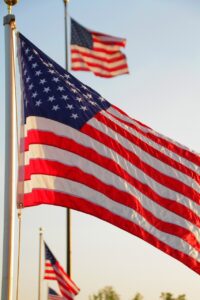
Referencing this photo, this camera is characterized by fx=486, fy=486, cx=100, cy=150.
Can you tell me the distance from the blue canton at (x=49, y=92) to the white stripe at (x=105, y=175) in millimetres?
554

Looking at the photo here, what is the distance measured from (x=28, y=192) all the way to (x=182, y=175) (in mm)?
2923

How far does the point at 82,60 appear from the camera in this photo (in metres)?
12.6

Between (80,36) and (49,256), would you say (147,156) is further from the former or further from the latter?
(49,256)

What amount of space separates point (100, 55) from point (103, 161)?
4.95 m

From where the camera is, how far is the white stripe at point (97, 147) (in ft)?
24.6

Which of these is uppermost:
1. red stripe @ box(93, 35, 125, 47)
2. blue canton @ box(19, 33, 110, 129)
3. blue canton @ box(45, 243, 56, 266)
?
red stripe @ box(93, 35, 125, 47)

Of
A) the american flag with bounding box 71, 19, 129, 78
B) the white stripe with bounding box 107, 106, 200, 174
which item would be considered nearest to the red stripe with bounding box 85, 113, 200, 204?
the white stripe with bounding box 107, 106, 200, 174

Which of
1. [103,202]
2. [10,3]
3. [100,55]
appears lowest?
[103,202]

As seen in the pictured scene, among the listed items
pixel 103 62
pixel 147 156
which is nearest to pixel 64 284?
pixel 103 62

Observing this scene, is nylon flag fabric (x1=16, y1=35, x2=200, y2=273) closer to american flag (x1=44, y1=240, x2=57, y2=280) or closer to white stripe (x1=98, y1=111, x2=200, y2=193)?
white stripe (x1=98, y1=111, x2=200, y2=193)

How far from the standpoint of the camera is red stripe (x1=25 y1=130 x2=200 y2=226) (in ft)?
24.2

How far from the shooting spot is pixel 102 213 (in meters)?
7.17

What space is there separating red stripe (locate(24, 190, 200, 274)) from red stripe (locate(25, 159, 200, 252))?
0.85 feet

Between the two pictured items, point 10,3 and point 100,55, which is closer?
point 10,3
